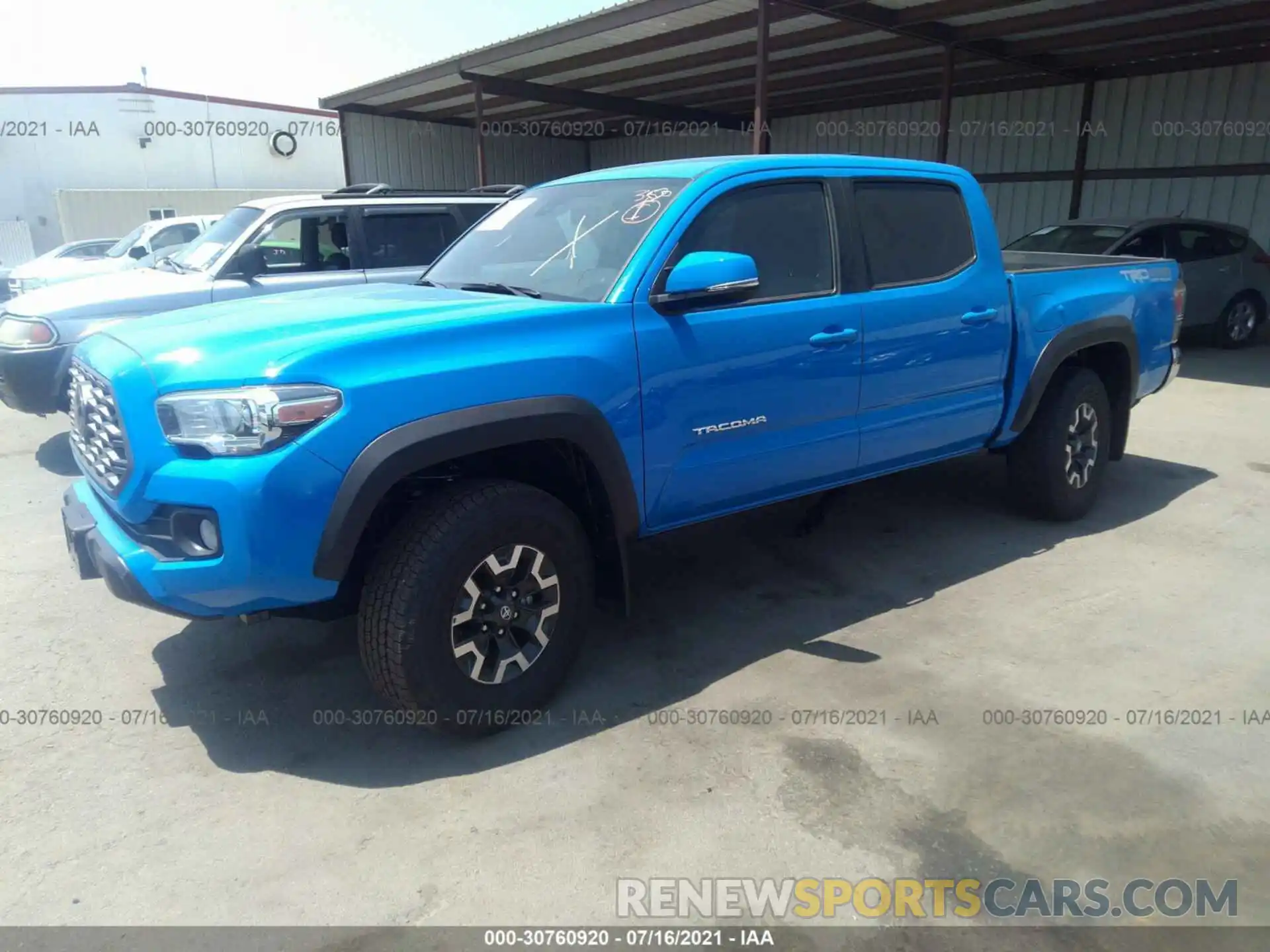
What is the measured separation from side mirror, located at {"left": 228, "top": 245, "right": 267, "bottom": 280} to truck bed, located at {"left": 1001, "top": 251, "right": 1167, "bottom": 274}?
5.20 metres

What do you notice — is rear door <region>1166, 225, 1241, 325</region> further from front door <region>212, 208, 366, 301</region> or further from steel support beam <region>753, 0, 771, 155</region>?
front door <region>212, 208, 366, 301</region>

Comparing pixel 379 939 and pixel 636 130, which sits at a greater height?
pixel 636 130

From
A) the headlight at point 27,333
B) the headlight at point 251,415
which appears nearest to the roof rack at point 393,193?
the headlight at point 27,333

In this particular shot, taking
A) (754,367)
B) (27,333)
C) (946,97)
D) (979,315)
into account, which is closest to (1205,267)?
(946,97)

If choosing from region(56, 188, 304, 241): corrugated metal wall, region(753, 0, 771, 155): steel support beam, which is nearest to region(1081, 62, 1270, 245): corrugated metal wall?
region(753, 0, 771, 155): steel support beam

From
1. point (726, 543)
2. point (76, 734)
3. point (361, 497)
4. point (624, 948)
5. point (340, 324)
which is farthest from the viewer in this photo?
point (726, 543)

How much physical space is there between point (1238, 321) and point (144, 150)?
31627 millimetres

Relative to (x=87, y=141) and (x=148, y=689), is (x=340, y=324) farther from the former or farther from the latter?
(x=87, y=141)

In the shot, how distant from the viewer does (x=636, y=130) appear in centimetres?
2120

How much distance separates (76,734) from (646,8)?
9593 millimetres

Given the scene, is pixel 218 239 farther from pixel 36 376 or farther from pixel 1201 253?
pixel 1201 253

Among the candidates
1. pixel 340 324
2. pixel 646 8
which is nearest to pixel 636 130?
pixel 646 8

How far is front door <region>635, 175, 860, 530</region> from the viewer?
10.7 ft

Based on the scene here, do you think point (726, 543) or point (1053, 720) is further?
point (726, 543)
